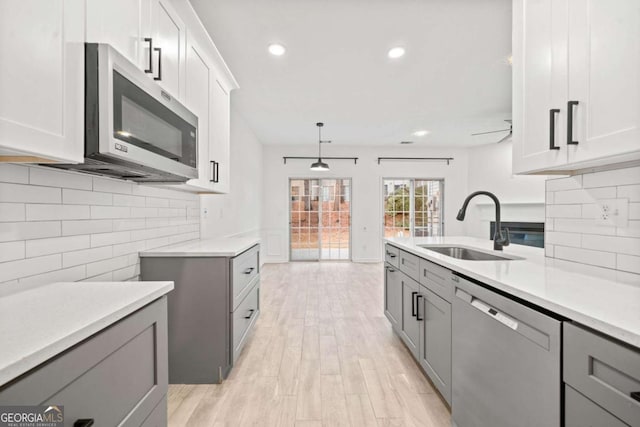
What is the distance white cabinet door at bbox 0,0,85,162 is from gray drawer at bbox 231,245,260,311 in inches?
48.3

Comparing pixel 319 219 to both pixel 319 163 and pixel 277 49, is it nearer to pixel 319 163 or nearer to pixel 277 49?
pixel 319 163

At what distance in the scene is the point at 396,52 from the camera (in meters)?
2.84

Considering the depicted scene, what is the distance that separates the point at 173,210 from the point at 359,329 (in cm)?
201

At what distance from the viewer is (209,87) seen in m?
2.30

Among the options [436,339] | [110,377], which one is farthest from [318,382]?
[110,377]

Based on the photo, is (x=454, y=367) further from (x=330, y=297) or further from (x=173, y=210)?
(x=330, y=297)

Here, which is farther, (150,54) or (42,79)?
(150,54)

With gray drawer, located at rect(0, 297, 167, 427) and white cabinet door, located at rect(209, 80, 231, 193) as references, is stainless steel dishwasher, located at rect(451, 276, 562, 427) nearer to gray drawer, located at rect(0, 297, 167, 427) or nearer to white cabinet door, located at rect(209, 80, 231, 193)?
gray drawer, located at rect(0, 297, 167, 427)

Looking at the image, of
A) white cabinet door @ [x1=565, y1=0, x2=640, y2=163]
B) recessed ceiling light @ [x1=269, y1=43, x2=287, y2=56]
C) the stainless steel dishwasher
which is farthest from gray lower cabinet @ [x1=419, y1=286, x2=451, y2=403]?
recessed ceiling light @ [x1=269, y1=43, x2=287, y2=56]

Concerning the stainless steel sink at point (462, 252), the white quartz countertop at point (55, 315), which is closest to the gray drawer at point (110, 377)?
the white quartz countertop at point (55, 315)

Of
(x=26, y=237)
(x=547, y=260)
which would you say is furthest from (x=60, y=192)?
(x=547, y=260)

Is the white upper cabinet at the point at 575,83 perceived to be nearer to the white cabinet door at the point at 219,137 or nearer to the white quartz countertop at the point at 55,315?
the white quartz countertop at the point at 55,315

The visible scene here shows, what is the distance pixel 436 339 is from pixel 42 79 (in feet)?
6.85

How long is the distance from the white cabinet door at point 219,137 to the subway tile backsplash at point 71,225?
1.62 ft
